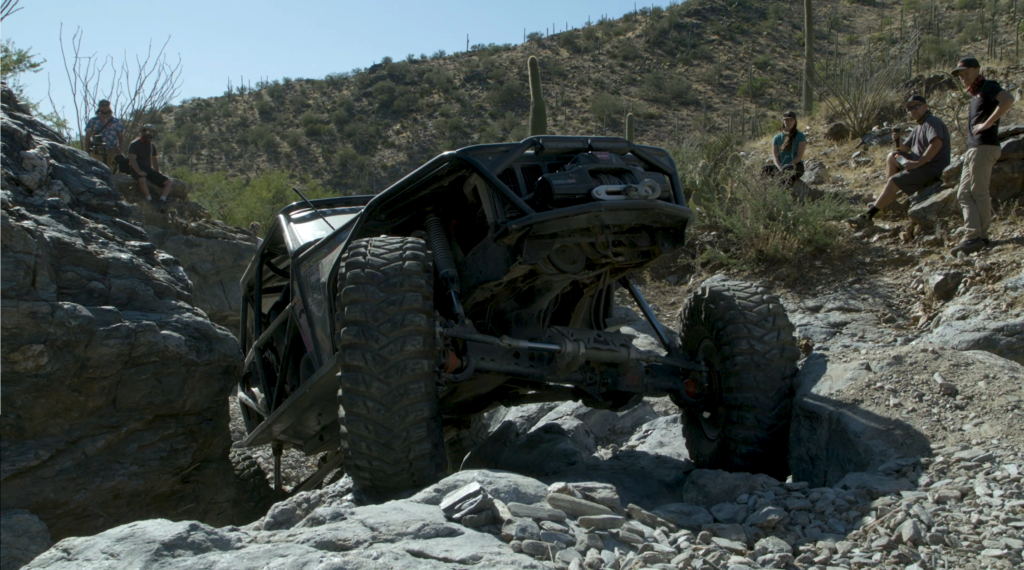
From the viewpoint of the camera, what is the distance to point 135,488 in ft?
→ 19.9

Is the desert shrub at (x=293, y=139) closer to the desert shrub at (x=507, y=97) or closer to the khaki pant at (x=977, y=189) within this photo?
the desert shrub at (x=507, y=97)

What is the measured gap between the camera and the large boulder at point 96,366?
18.0 ft

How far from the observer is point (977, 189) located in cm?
798

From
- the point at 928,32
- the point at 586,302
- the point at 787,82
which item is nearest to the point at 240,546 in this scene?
the point at 586,302

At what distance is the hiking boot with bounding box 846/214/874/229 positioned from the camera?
9773 mm

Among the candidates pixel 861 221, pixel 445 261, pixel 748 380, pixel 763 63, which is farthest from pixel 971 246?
pixel 763 63

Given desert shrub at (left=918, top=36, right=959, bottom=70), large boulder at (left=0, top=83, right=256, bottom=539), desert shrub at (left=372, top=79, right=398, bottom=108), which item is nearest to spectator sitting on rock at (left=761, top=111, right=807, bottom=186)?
large boulder at (left=0, top=83, right=256, bottom=539)

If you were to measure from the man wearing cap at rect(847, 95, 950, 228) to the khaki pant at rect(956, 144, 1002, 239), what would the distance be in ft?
3.43

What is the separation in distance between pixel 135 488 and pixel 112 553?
12.0 ft

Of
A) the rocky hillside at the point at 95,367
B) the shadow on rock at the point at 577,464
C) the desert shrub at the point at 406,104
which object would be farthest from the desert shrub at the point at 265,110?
the shadow on rock at the point at 577,464

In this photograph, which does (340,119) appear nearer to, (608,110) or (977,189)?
(608,110)

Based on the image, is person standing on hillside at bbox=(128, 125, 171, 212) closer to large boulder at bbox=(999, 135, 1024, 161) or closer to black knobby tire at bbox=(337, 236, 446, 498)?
black knobby tire at bbox=(337, 236, 446, 498)

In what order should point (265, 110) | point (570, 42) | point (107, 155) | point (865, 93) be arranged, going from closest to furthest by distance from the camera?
1. point (107, 155)
2. point (865, 93)
3. point (265, 110)
4. point (570, 42)

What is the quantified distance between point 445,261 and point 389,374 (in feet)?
2.80
